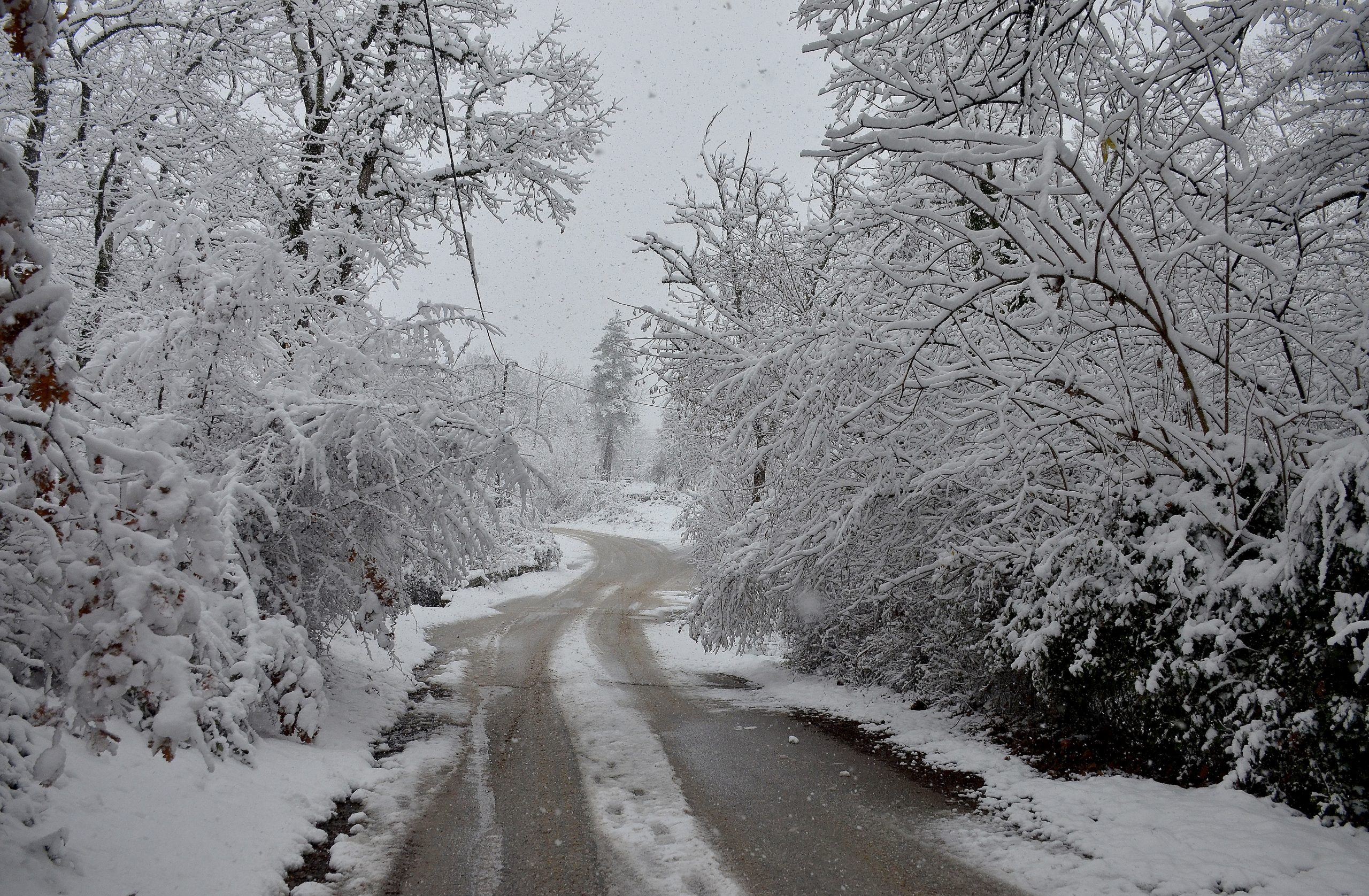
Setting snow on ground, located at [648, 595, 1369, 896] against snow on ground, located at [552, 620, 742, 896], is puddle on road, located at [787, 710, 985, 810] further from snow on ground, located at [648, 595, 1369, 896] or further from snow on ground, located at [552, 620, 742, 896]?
snow on ground, located at [552, 620, 742, 896]

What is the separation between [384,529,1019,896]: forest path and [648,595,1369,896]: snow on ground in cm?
36

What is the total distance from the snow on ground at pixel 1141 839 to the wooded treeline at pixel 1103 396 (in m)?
0.30

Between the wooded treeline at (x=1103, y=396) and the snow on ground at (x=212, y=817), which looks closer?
the snow on ground at (x=212, y=817)

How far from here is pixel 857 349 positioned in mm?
6410

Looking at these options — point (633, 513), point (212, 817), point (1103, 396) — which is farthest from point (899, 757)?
point (633, 513)

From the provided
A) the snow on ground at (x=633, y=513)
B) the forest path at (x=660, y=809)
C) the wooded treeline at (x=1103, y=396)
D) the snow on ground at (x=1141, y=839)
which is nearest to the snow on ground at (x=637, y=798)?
the forest path at (x=660, y=809)

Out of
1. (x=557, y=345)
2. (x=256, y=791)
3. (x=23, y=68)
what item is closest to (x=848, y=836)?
(x=256, y=791)

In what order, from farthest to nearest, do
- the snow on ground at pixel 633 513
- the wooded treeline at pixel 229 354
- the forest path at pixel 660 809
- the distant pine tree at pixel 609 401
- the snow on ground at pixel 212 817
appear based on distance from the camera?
1. the distant pine tree at pixel 609 401
2. the snow on ground at pixel 633 513
3. the forest path at pixel 660 809
4. the snow on ground at pixel 212 817
5. the wooded treeline at pixel 229 354

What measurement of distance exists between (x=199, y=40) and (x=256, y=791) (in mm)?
10353

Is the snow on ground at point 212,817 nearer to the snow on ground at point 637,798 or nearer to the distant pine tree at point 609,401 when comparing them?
the snow on ground at point 637,798

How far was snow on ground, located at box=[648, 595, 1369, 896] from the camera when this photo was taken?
3.57m

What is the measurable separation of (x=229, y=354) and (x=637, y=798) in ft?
15.9

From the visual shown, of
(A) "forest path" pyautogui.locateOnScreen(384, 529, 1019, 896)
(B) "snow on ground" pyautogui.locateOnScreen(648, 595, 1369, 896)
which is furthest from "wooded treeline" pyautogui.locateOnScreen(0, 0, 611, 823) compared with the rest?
(B) "snow on ground" pyautogui.locateOnScreen(648, 595, 1369, 896)

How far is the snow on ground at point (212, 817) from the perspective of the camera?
10.7ft
